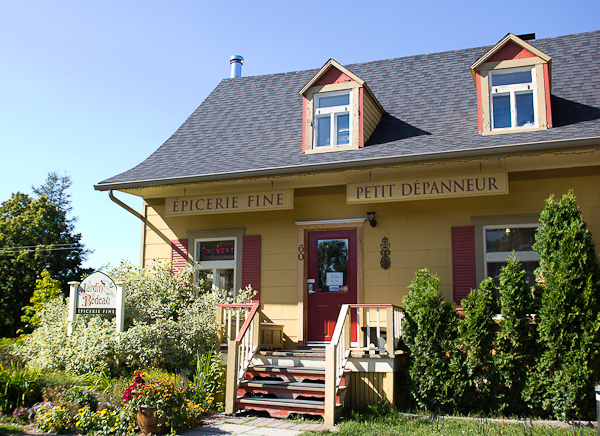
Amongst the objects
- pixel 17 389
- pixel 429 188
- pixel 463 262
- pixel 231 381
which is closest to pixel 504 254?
pixel 463 262

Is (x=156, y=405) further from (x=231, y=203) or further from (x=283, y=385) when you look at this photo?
(x=231, y=203)

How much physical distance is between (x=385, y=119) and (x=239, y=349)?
518cm

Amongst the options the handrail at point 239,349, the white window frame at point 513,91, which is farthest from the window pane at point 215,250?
the white window frame at point 513,91

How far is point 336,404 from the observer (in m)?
6.64

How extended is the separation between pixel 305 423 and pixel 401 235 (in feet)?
11.9

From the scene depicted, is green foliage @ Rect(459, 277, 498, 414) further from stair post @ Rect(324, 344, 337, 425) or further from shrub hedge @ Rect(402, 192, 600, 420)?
stair post @ Rect(324, 344, 337, 425)

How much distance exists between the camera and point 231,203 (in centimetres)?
913

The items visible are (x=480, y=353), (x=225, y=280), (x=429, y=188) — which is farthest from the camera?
(x=225, y=280)

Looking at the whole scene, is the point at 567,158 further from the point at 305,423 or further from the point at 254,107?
the point at 254,107

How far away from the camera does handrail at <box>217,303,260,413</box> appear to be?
707 centimetres

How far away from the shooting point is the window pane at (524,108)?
8.32 meters

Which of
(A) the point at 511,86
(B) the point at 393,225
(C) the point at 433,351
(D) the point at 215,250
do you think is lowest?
(C) the point at 433,351

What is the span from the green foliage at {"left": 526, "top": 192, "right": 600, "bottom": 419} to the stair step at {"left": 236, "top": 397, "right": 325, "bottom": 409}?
108 inches

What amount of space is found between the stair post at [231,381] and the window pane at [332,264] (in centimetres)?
236
